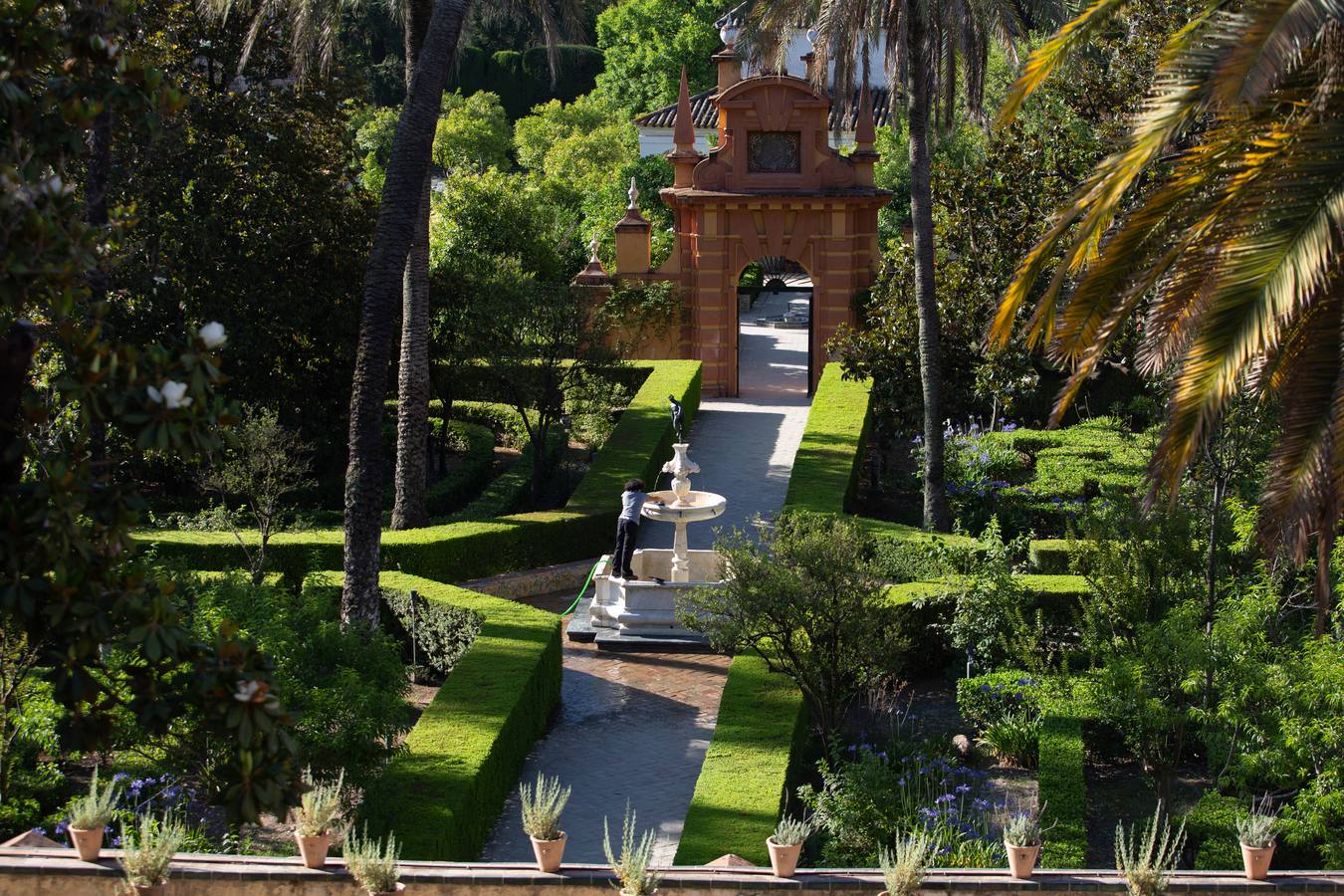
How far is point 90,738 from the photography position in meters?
7.37

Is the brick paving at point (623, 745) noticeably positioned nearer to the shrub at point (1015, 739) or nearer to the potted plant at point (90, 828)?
the shrub at point (1015, 739)

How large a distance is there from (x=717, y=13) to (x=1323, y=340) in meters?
53.3

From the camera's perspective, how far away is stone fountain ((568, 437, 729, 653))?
60.1 feet

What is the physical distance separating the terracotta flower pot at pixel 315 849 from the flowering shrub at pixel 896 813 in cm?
371

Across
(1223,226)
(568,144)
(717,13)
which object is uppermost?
(717,13)

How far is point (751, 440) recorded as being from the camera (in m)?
26.9

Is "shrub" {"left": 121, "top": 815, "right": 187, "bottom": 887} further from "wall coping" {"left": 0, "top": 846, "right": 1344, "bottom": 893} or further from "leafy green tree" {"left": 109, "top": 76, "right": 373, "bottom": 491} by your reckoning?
"leafy green tree" {"left": 109, "top": 76, "right": 373, "bottom": 491}

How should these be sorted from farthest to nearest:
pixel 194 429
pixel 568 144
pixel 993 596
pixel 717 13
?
pixel 717 13 → pixel 568 144 → pixel 993 596 → pixel 194 429

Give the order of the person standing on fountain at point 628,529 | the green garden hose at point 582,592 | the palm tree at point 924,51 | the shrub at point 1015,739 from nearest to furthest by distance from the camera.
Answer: the shrub at point 1015,739, the person standing on fountain at point 628,529, the green garden hose at point 582,592, the palm tree at point 924,51

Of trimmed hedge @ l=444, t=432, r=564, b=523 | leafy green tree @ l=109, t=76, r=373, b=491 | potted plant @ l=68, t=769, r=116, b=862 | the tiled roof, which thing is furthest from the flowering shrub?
the tiled roof

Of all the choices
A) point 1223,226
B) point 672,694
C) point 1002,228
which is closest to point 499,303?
point 1002,228

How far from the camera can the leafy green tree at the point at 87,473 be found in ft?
23.1

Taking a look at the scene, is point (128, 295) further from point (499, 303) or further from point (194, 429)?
point (194, 429)

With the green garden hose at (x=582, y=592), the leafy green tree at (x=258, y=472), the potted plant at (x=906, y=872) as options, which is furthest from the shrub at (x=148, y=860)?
the green garden hose at (x=582, y=592)
